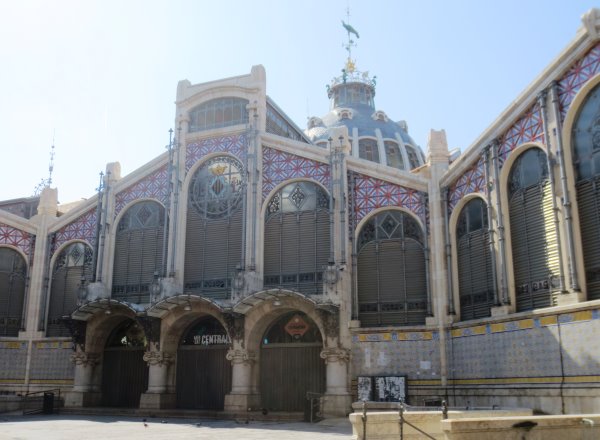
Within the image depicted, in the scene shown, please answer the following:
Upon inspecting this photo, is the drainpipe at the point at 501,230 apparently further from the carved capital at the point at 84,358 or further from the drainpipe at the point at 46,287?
the drainpipe at the point at 46,287

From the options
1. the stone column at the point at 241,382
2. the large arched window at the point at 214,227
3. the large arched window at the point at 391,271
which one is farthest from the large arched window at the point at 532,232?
the large arched window at the point at 214,227

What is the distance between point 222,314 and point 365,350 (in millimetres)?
7102

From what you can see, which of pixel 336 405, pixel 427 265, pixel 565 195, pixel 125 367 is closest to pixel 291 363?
pixel 336 405

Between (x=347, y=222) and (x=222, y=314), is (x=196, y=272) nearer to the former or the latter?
(x=222, y=314)

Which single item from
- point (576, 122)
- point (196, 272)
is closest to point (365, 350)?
point (196, 272)

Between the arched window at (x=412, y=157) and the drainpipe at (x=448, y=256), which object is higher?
the arched window at (x=412, y=157)

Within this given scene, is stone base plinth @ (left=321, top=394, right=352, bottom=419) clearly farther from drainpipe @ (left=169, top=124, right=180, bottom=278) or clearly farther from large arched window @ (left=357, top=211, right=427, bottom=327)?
drainpipe @ (left=169, top=124, right=180, bottom=278)

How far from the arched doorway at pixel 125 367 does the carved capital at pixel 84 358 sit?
36.0 inches

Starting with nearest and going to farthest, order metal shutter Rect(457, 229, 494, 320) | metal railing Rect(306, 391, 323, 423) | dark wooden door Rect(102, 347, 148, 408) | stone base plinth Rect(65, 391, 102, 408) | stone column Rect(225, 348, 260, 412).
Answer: metal shutter Rect(457, 229, 494, 320) < metal railing Rect(306, 391, 323, 423) < stone column Rect(225, 348, 260, 412) < stone base plinth Rect(65, 391, 102, 408) < dark wooden door Rect(102, 347, 148, 408)

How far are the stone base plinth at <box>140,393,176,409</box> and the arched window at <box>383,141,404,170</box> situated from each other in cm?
3564

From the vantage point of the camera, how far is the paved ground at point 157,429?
67.0 ft

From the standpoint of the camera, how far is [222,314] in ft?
102

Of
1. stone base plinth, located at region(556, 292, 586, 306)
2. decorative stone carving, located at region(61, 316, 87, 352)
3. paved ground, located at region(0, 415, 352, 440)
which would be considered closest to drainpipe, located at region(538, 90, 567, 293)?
stone base plinth, located at region(556, 292, 586, 306)

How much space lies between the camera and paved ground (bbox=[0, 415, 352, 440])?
20.4 m
